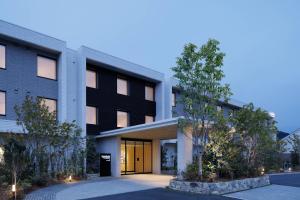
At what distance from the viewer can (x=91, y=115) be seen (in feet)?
82.4

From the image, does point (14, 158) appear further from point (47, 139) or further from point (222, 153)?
point (222, 153)

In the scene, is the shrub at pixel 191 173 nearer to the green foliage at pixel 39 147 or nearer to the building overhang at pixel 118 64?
the green foliage at pixel 39 147

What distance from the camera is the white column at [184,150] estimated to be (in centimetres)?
1770

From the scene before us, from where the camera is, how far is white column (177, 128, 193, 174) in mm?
17703

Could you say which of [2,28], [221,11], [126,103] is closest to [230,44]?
[221,11]

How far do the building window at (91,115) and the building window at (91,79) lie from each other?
5.21ft

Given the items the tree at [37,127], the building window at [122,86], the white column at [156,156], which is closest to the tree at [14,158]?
the tree at [37,127]

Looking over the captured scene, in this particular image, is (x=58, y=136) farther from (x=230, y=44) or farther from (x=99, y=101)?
(x=230, y=44)

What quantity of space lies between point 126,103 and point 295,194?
15226 mm

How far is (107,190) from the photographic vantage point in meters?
16.2

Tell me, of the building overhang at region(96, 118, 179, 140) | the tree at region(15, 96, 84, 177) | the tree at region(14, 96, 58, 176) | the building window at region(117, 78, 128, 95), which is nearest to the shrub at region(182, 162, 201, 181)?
the building overhang at region(96, 118, 179, 140)

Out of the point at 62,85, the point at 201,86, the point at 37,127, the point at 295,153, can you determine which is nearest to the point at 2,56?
the point at 62,85

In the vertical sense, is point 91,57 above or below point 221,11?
below

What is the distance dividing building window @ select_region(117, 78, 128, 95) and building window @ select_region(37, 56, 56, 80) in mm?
5629
